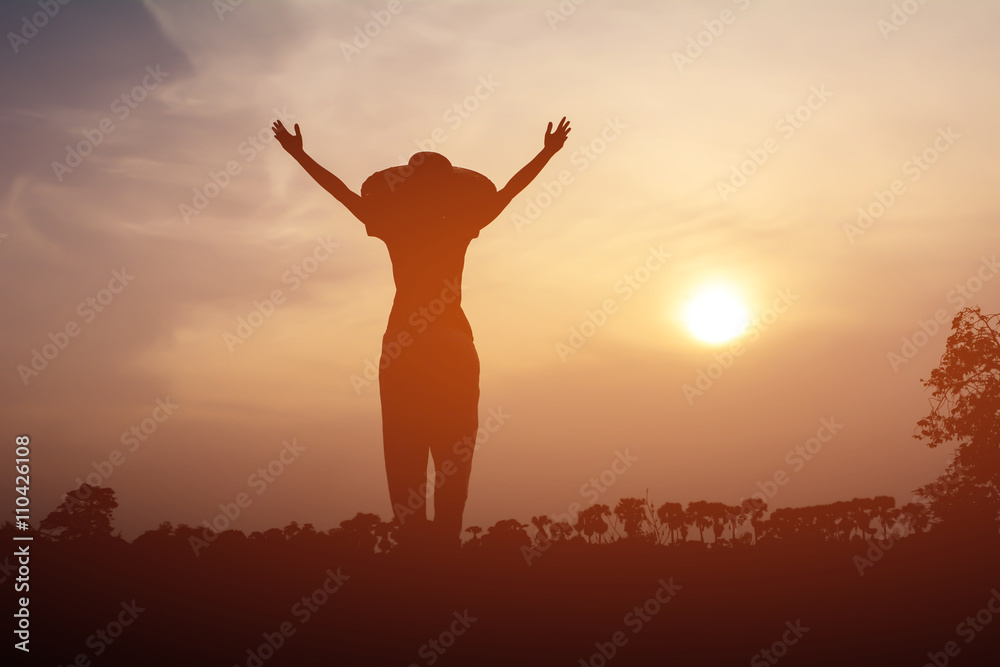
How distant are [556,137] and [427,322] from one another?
11.3 ft

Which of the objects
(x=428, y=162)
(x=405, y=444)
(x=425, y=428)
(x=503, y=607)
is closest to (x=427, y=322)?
(x=425, y=428)

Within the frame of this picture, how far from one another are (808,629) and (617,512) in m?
4.68

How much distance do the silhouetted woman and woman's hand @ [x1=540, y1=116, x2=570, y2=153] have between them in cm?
2

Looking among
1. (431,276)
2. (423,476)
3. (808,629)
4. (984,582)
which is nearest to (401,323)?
(431,276)

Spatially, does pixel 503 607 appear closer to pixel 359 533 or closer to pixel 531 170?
pixel 359 533

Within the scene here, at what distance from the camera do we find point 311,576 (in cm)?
1143

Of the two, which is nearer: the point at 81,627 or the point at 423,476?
the point at 81,627

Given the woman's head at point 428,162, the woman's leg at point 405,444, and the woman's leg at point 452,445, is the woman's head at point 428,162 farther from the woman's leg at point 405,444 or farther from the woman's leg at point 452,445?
the woman's leg at point 405,444

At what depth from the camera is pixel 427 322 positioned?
12.7 m

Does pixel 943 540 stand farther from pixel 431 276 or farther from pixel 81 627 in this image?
pixel 81 627

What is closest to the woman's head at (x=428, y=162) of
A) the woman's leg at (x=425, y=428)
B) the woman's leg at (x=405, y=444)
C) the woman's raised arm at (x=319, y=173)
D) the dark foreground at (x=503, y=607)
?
the woman's raised arm at (x=319, y=173)

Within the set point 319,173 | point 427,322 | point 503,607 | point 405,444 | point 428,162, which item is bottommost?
point 503,607

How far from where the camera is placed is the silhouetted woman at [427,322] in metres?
12.5

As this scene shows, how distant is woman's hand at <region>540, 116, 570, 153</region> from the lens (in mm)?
13430
